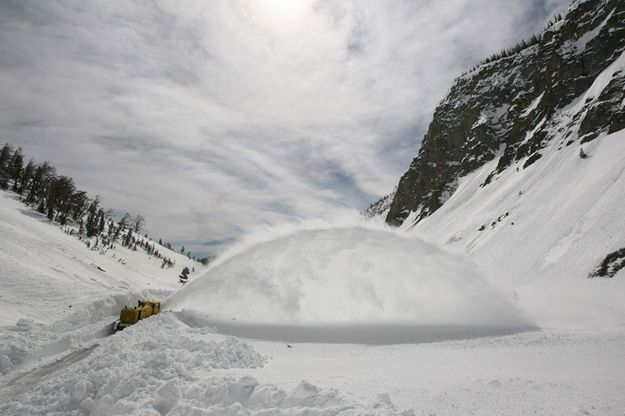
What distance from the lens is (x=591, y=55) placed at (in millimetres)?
64188

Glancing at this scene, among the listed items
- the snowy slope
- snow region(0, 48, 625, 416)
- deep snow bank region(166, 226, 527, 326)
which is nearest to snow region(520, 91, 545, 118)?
the snowy slope

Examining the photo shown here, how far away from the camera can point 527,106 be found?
87125mm

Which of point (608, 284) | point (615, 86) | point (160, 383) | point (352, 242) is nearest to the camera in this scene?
point (160, 383)

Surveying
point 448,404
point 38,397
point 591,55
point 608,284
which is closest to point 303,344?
point 448,404

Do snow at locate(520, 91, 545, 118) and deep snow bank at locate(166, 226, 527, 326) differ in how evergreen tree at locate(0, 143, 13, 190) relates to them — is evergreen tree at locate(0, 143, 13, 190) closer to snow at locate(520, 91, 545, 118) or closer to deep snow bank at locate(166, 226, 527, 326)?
deep snow bank at locate(166, 226, 527, 326)

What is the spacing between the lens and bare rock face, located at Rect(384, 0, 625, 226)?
53.0m

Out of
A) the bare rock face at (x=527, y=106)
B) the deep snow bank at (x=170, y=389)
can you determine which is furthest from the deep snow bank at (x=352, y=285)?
the bare rock face at (x=527, y=106)

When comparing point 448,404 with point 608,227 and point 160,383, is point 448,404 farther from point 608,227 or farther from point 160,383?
point 608,227

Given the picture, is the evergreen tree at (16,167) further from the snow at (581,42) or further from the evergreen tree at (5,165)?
the snow at (581,42)

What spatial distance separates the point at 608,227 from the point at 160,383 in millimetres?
29391

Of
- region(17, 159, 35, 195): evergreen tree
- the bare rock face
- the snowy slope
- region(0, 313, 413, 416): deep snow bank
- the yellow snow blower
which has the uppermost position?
the bare rock face

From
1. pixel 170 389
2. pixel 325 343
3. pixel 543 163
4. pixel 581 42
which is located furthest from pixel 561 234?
pixel 581 42

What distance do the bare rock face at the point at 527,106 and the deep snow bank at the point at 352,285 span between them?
3907 cm

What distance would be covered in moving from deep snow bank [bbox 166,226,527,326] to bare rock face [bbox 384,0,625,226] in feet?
128
